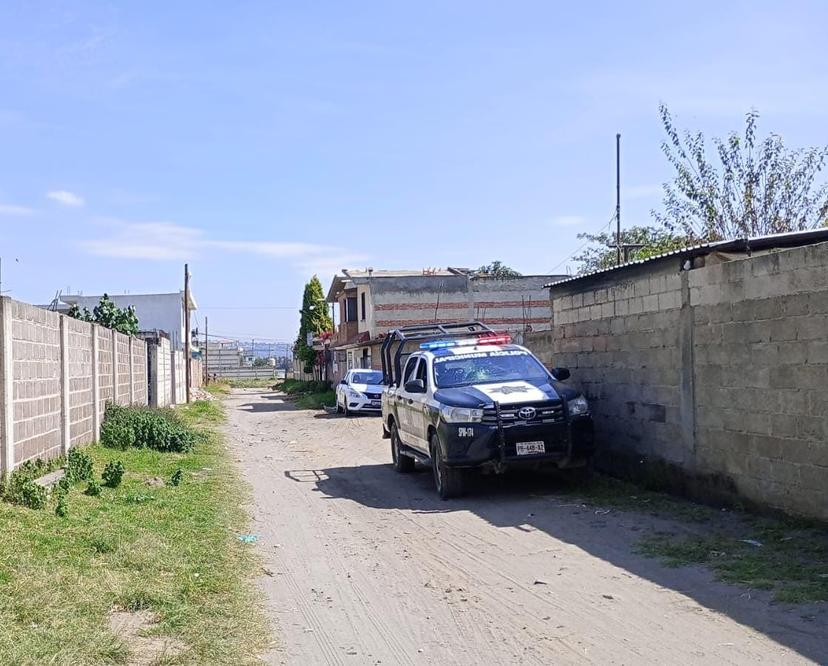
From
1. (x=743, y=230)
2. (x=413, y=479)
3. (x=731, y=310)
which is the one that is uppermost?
(x=743, y=230)

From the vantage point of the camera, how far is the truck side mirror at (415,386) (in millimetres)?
12742

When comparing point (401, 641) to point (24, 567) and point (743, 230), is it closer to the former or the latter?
point (24, 567)

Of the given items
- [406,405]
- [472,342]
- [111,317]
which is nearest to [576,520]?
[406,405]

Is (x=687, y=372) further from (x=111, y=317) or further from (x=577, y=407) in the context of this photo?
(x=111, y=317)

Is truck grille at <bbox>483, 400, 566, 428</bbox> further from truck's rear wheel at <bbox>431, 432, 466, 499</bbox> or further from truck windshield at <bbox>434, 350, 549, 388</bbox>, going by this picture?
truck windshield at <bbox>434, 350, 549, 388</bbox>

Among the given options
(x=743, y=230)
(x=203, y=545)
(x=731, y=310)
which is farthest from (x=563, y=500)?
(x=743, y=230)

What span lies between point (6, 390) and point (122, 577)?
11.7 ft

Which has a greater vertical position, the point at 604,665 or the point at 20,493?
the point at 20,493

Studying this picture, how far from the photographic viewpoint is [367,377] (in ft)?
107

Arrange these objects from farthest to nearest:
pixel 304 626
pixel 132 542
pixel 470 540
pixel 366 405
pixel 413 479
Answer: pixel 366 405, pixel 413 479, pixel 470 540, pixel 132 542, pixel 304 626

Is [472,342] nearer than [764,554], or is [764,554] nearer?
[764,554]

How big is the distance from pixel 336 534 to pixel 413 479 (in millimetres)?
4435

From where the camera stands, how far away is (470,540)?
913 centimetres

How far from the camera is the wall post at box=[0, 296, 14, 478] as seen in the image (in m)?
9.59
